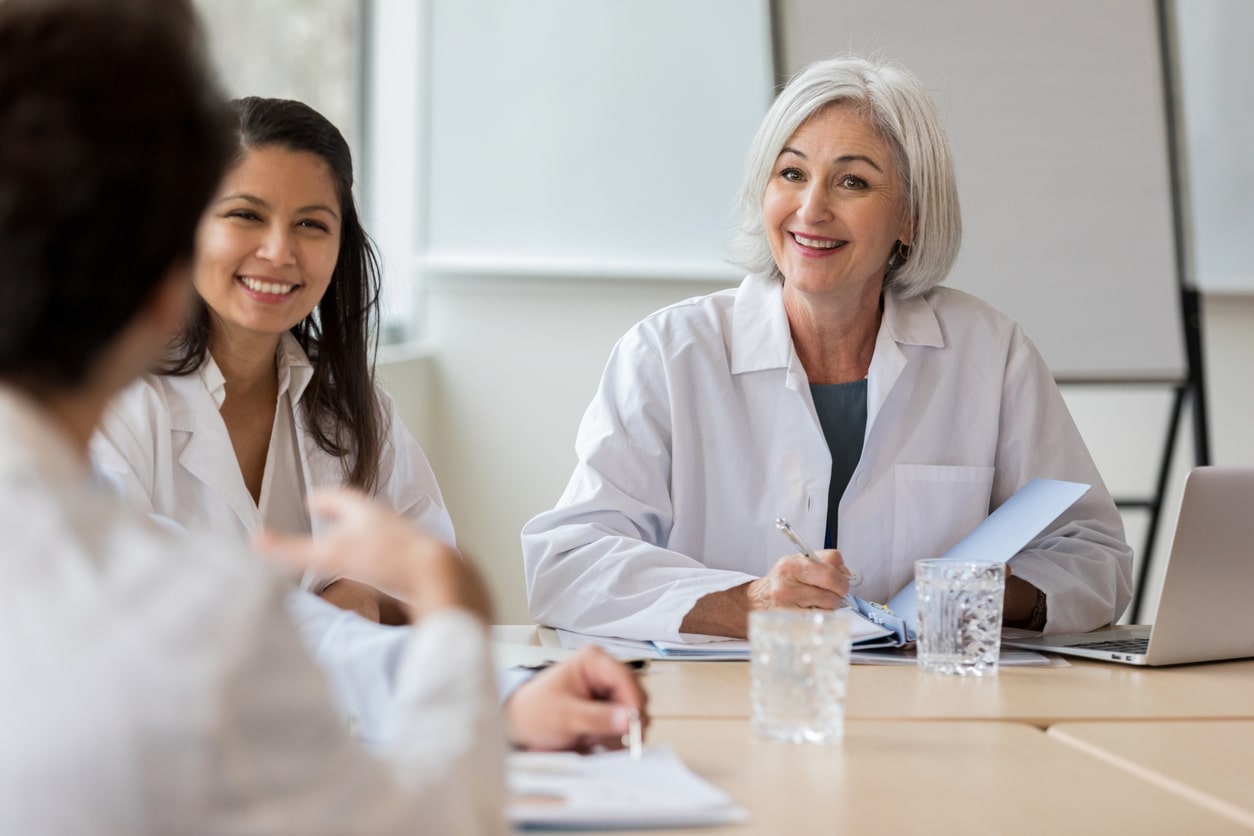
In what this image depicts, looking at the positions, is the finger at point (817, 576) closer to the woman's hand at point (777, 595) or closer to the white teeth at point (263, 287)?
the woman's hand at point (777, 595)

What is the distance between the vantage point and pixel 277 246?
5.58ft

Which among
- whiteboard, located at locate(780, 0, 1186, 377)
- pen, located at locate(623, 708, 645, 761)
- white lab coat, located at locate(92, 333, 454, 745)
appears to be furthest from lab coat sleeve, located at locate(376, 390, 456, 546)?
whiteboard, located at locate(780, 0, 1186, 377)

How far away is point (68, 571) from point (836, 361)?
Answer: 1623 millimetres

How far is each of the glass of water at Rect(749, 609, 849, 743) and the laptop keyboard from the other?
0.56 metres

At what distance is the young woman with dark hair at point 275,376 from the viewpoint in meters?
1.65

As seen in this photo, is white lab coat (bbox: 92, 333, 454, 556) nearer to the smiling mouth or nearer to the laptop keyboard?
the smiling mouth

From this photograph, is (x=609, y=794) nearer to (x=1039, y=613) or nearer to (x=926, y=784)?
(x=926, y=784)

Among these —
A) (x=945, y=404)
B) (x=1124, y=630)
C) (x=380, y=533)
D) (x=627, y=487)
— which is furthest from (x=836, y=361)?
(x=380, y=533)

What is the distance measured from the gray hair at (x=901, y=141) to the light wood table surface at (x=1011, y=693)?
2.53ft

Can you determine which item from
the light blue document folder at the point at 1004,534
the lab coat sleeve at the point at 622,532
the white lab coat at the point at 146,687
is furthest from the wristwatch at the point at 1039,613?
the white lab coat at the point at 146,687

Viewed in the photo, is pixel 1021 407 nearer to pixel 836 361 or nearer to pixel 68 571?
pixel 836 361

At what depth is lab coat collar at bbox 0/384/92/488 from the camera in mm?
547

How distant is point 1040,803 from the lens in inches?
36.9

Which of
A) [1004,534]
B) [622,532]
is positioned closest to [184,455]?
[622,532]
